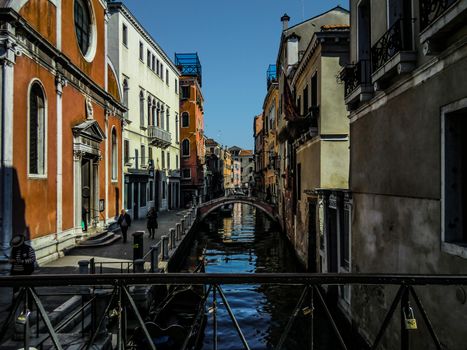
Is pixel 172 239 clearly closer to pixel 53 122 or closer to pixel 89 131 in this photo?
pixel 89 131

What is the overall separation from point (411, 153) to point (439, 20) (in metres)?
1.81

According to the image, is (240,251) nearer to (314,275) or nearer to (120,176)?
(120,176)

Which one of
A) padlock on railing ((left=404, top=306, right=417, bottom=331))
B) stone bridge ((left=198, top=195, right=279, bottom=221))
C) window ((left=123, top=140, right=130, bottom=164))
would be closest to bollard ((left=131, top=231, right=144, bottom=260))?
padlock on railing ((left=404, top=306, right=417, bottom=331))

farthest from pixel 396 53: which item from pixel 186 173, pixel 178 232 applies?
pixel 186 173

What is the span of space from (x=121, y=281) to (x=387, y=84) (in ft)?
18.2

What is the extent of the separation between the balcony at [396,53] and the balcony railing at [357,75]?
110 centimetres

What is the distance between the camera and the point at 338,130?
13.3 metres

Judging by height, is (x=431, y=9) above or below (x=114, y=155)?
above

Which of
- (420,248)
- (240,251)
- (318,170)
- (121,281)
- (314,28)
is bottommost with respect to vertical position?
(240,251)

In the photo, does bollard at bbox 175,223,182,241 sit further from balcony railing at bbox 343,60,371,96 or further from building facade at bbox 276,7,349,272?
balcony railing at bbox 343,60,371,96

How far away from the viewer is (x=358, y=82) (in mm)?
8219

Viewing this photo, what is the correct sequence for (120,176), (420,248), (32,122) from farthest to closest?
(120,176) < (32,122) < (420,248)

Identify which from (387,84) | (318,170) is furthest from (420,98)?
(318,170)

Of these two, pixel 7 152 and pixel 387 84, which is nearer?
pixel 387 84
